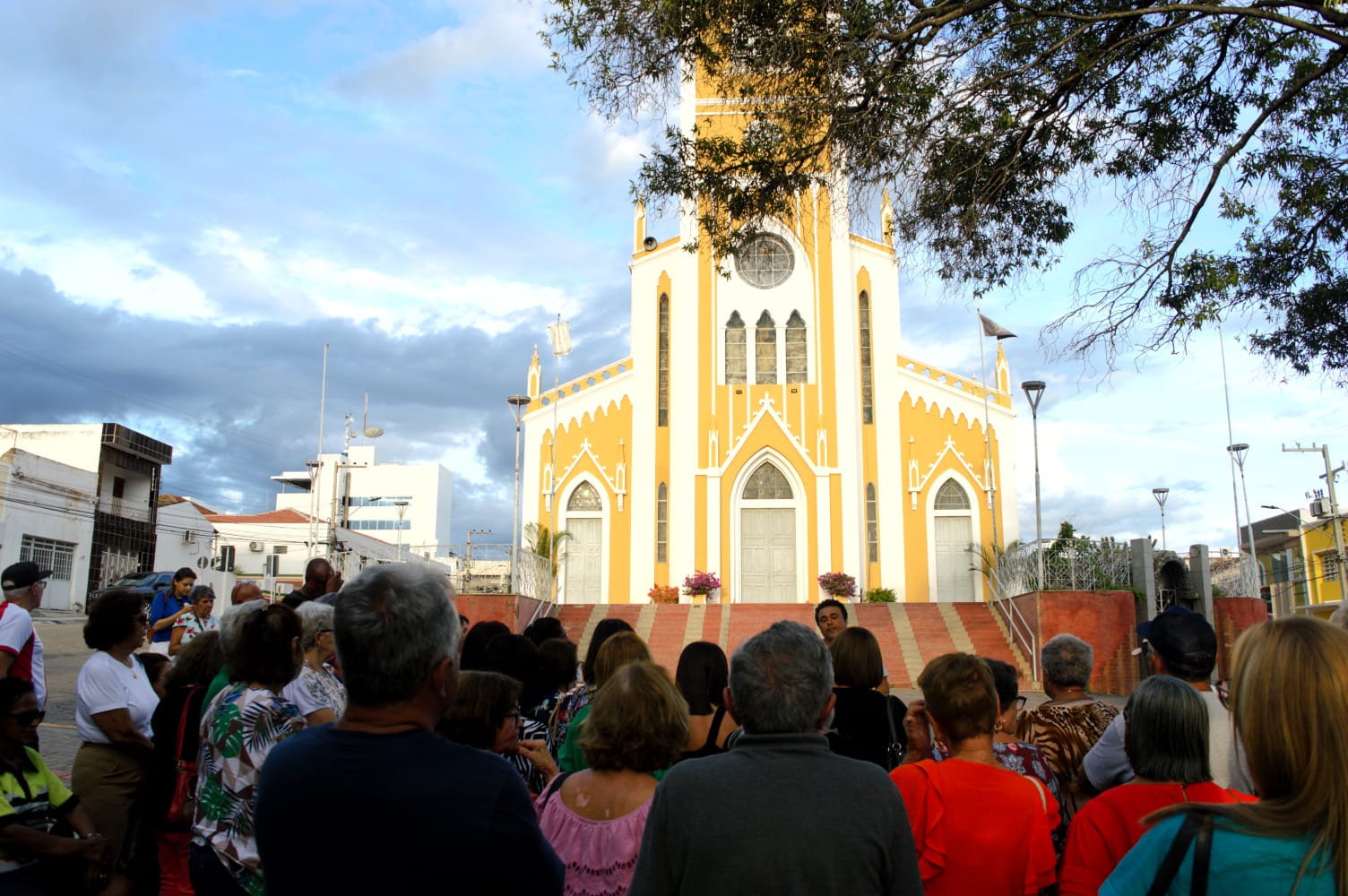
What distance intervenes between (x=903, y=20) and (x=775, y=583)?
58.2 feet

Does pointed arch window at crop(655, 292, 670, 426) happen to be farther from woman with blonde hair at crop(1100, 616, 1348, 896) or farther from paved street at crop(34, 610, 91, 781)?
woman with blonde hair at crop(1100, 616, 1348, 896)

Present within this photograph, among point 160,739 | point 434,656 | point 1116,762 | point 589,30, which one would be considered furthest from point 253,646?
point 589,30

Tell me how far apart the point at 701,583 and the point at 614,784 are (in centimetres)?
2046

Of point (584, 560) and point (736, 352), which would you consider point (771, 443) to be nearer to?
point (736, 352)

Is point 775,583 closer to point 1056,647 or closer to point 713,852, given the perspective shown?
point 1056,647

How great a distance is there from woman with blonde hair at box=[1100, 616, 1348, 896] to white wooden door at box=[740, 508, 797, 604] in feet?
73.6

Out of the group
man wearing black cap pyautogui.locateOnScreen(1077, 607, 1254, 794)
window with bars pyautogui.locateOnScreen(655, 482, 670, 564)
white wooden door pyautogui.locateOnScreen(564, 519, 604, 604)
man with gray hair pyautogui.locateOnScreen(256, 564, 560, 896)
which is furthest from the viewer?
white wooden door pyautogui.locateOnScreen(564, 519, 604, 604)

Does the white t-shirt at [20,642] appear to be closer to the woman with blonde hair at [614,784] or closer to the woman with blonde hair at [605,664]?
the woman with blonde hair at [605,664]

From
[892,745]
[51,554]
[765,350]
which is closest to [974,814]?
[892,745]

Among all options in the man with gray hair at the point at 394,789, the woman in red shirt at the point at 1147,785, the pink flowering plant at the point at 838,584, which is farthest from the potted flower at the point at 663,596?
the man with gray hair at the point at 394,789

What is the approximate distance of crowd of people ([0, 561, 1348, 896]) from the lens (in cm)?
184

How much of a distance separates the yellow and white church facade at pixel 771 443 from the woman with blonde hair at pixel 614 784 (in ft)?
68.8

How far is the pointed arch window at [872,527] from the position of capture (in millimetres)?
24328

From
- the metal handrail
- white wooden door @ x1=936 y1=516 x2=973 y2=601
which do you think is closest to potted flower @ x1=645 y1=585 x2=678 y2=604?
white wooden door @ x1=936 y1=516 x2=973 y2=601
